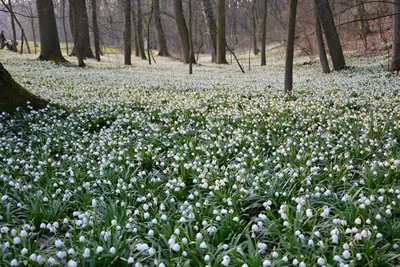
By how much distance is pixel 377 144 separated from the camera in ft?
17.5

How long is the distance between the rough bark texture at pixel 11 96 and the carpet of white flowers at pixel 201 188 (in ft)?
1.19

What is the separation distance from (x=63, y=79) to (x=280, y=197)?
12706mm

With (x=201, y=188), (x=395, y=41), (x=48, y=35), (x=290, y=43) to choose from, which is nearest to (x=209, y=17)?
(x=48, y=35)

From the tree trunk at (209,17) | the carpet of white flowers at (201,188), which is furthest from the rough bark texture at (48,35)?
the carpet of white flowers at (201,188)

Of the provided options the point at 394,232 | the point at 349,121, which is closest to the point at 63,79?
the point at 349,121

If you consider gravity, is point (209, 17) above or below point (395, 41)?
above

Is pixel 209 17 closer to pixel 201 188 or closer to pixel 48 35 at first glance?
pixel 48 35

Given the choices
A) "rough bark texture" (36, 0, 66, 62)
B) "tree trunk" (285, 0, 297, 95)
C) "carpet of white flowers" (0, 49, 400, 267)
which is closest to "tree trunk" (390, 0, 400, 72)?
"tree trunk" (285, 0, 297, 95)

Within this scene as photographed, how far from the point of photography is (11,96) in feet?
25.5

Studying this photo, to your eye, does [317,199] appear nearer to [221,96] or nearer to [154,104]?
[154,104]

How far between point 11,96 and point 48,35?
47.1 ft

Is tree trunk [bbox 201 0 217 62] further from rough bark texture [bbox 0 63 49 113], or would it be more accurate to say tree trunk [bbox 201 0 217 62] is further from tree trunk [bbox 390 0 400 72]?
rough bark texture [bbox 0 63 49 113]

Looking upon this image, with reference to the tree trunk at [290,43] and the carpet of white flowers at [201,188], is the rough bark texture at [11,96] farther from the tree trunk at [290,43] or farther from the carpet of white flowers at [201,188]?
the tree trunk at [290,43]

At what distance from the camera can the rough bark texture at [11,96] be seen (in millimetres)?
7568
